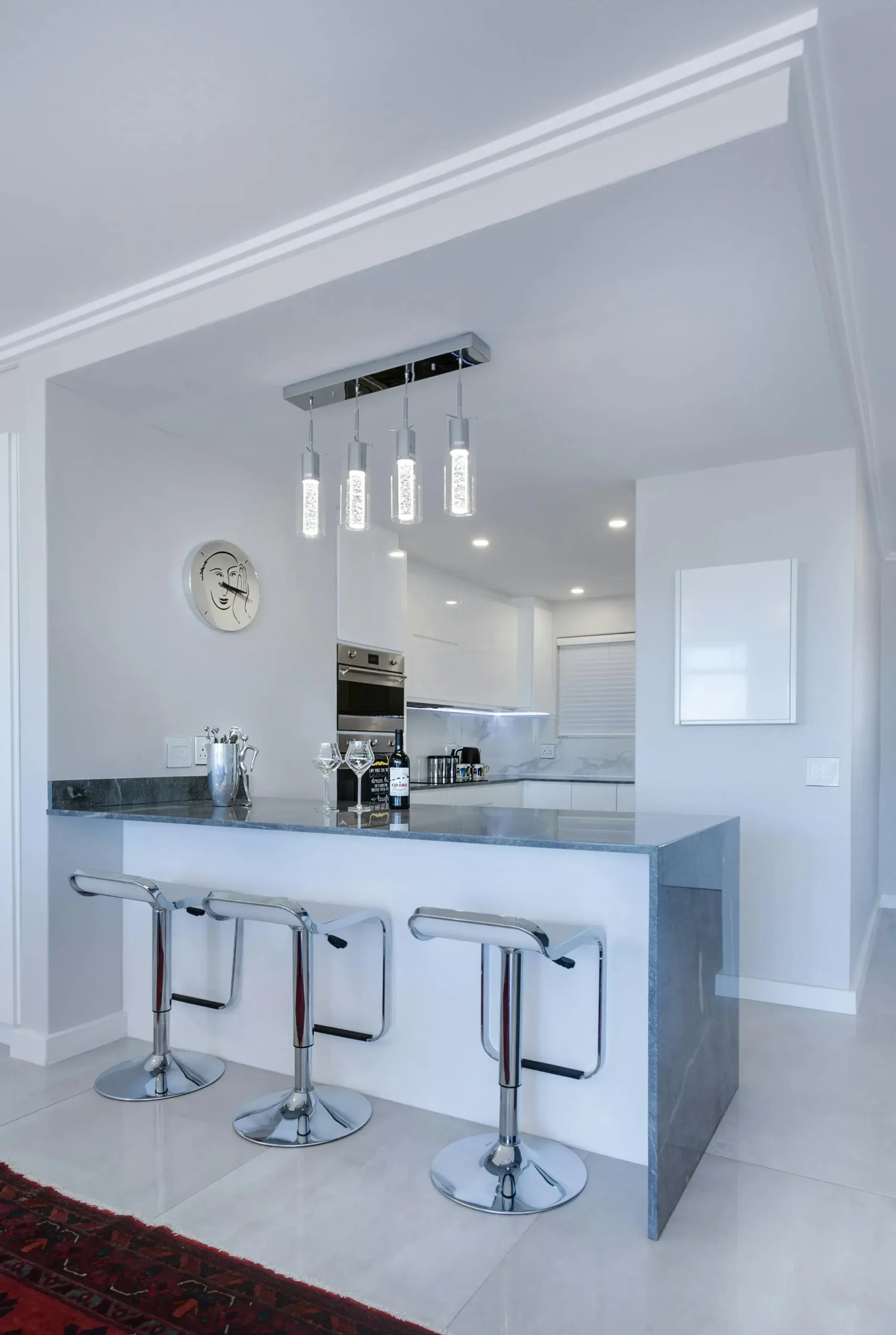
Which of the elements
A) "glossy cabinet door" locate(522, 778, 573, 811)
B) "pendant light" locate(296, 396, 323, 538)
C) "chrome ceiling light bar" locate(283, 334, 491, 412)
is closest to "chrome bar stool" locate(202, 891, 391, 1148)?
"pendant light" locate(296, 396, 323, 538)

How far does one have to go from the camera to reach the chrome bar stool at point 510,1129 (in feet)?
6.79

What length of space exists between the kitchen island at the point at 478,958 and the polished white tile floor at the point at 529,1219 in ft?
0.39

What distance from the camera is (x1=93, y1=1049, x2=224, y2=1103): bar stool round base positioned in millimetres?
2721

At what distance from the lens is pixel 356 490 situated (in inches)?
108

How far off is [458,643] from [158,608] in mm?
2916

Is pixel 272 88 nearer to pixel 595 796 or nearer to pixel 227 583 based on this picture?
pixel 227 583

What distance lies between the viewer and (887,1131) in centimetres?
251

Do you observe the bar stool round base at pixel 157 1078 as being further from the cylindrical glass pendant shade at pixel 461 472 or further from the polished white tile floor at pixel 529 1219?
the cylindrical glass pendant shade at pixel 461 472

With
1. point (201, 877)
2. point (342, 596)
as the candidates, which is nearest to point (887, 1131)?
point (201, 877)

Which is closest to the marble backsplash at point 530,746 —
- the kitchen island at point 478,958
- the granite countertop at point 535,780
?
the granite countertop at point 535,780

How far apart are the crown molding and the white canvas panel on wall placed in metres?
2.14

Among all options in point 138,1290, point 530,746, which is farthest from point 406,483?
point 530,746

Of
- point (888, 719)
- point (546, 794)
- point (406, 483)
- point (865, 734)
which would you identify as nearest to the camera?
point (406, 483)

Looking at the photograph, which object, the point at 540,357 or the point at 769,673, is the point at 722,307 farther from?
the point at 769,673
